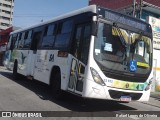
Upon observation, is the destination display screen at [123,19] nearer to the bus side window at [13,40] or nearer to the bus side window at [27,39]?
the bus side window at [27,39]

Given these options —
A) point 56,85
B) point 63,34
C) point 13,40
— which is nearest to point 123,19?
point 63,34

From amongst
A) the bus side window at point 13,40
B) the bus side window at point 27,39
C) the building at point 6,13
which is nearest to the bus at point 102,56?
the bus side window at point 27,39

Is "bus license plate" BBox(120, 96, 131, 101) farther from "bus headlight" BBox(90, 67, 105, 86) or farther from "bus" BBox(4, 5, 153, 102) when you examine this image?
"bus headlight" BBox(90, 67, 105, 86)

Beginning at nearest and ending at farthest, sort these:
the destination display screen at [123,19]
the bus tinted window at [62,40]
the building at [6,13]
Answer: the destination display screen at [123,19], the bus tinted window at [62,40], the building at [6,13]

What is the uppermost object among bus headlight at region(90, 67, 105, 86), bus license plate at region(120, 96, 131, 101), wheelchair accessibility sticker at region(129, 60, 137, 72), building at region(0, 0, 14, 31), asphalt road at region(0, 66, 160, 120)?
building at region(0, 0, 14, 31)

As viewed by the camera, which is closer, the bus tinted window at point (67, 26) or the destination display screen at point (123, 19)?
the destination display screen at point (123, 19)

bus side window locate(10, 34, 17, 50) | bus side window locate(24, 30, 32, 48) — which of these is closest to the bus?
bus side window locate(24, 30, 32, 48)

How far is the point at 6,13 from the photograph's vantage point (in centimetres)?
13675

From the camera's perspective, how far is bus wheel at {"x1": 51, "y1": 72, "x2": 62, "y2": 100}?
1180 cm

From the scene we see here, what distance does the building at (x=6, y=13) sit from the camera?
437 feet

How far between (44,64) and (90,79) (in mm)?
4441

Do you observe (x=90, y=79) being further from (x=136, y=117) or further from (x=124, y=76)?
(x=136, y=117)

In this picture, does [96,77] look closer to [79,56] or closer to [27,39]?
[79,56]

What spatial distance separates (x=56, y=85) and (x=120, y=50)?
3164 millimetres
